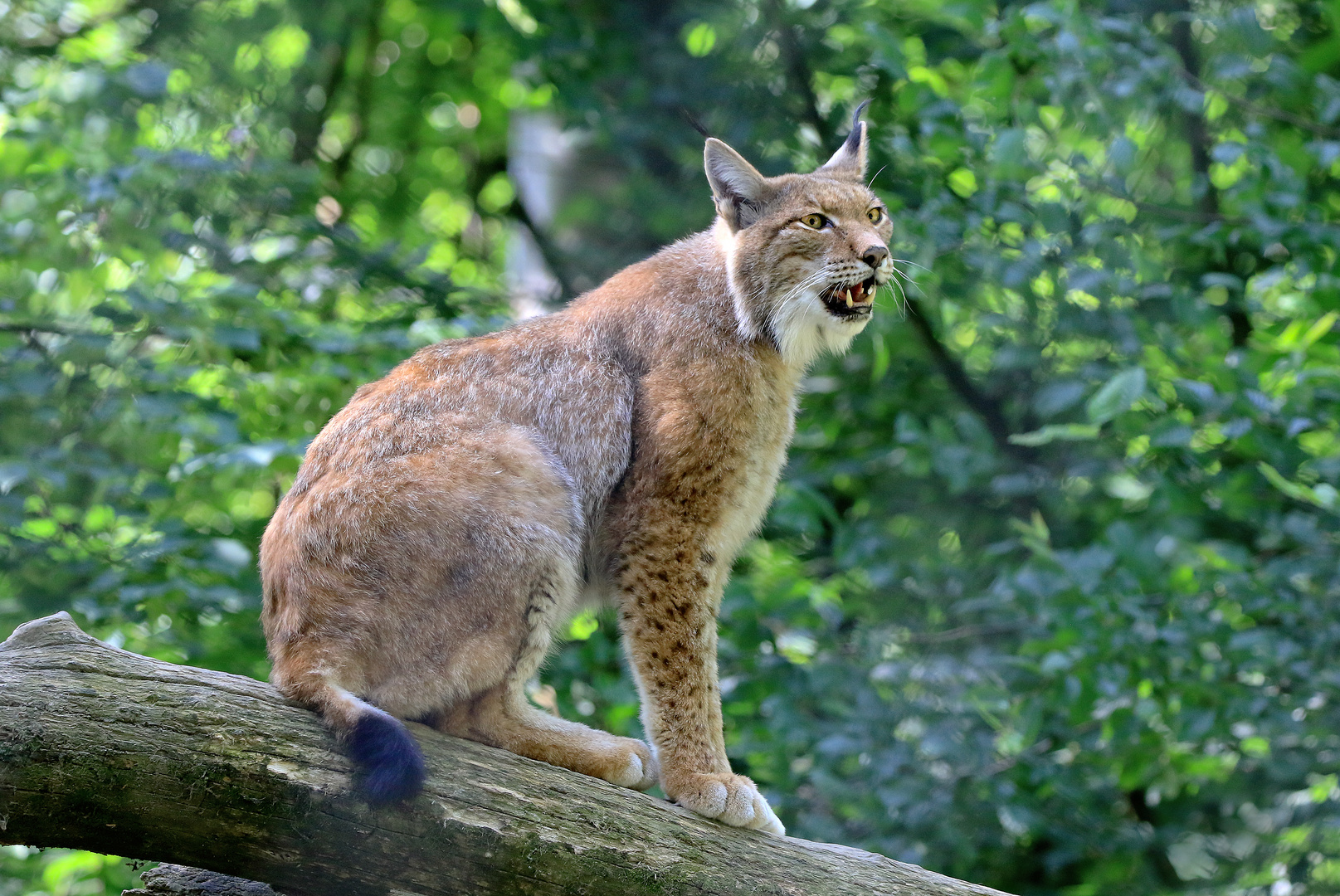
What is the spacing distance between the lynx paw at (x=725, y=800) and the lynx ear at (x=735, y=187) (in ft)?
7.87

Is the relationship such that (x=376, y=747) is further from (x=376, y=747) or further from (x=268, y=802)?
(x=268, y=802)

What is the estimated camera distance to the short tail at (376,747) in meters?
3.41

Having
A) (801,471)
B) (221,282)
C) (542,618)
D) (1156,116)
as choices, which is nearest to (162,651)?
(221,282)

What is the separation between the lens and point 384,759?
3445mm

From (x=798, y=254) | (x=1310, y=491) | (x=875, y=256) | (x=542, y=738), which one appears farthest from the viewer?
(x=1310, y=491)

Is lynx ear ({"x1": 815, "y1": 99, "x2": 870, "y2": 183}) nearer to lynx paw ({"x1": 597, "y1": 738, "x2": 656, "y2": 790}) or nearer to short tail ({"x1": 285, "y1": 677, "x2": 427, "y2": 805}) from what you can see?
lynx paw ({"x1": 597, "y1": 738, "x2": 656, "y2": 790})

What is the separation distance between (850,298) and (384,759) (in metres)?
2.69

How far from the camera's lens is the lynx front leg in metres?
4.36

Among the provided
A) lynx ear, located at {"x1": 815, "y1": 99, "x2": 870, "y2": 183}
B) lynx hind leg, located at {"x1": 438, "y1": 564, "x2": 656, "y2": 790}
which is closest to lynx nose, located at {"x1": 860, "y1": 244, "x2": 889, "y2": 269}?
lynx ear, located at {"x1": 815, "y1": 99, "x2": 870, "y2": 183}

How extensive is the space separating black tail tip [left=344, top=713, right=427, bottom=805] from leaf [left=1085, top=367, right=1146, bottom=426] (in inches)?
134

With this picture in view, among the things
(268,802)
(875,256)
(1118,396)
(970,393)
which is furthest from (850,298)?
(970,393)

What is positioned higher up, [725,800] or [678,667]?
[678,667]

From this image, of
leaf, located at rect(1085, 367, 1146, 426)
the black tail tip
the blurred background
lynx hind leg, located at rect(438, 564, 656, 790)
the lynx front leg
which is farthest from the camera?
the blurred background

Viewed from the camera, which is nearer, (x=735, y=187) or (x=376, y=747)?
(x=376, y=747)
